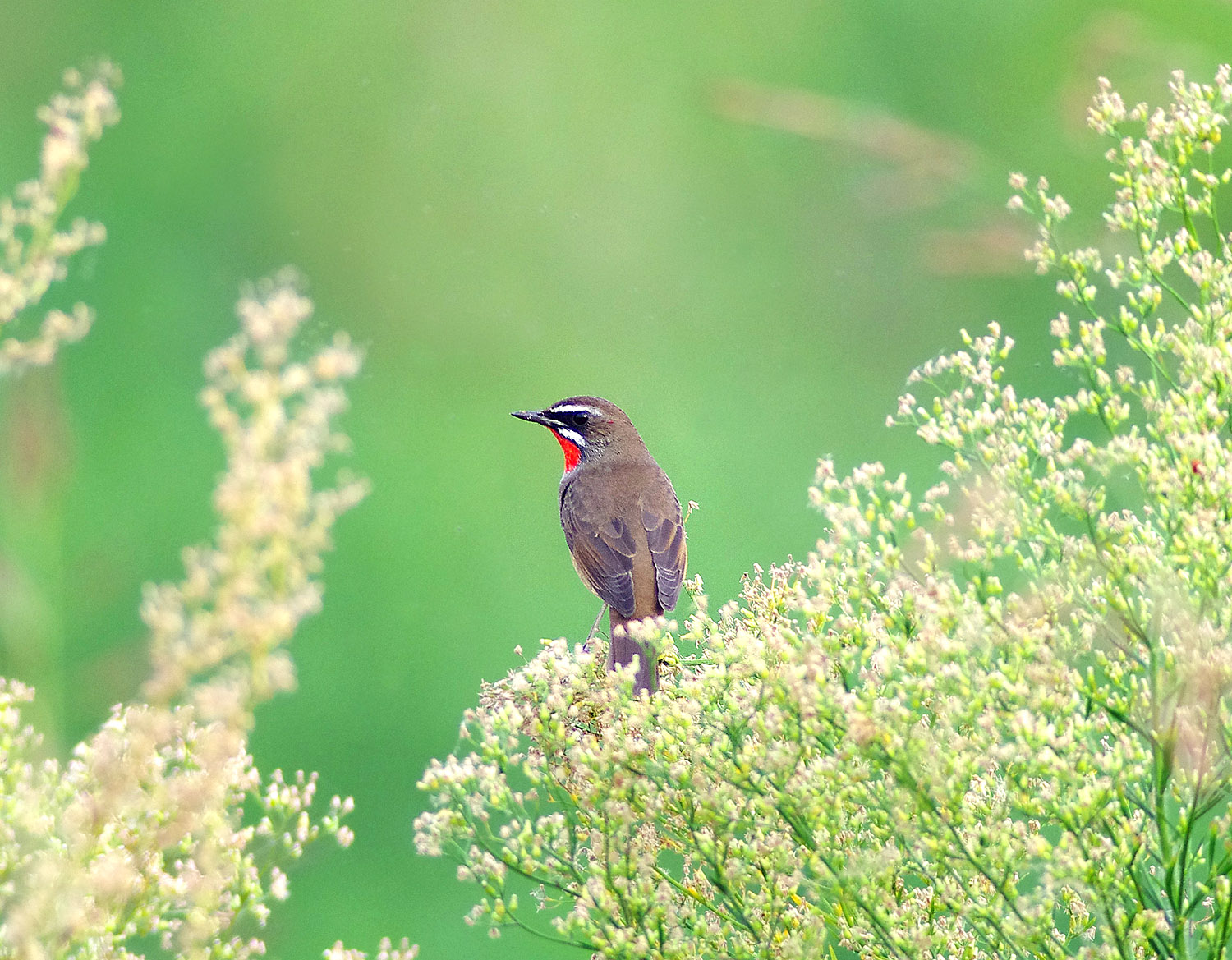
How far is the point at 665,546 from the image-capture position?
13.3ft

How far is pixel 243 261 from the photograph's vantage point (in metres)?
6.47

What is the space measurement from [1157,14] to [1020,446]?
584cm

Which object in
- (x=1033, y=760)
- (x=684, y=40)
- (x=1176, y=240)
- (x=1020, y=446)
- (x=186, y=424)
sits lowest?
(x=1033, y=760)

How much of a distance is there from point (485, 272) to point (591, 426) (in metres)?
2.80

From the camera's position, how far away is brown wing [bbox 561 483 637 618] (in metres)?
3.89

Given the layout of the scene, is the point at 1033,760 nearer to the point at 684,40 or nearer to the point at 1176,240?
the point at 1176,240

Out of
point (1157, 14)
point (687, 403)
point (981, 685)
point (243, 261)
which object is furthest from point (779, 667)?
point (1157, 14)

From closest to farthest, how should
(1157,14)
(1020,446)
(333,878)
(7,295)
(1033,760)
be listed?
(7,295), (1033,760), (1020,446), (333,878), (1157,14)

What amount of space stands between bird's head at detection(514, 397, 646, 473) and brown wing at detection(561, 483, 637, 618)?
0.92 feet

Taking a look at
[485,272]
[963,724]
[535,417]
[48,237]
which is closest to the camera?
[48,237]

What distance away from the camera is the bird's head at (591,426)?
14.9ft

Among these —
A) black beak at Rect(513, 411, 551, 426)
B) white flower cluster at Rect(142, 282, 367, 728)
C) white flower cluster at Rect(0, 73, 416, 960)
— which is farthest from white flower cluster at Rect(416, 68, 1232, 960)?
black beak at Rect(513, 411, 551, 426)

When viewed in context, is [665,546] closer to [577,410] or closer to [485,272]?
[577,410]

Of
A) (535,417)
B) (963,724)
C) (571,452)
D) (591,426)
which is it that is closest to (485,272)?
(571,452)
